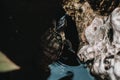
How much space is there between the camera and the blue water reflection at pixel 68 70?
5.45 feet

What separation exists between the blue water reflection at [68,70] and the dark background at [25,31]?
0.07m

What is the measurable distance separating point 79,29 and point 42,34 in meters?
0.28

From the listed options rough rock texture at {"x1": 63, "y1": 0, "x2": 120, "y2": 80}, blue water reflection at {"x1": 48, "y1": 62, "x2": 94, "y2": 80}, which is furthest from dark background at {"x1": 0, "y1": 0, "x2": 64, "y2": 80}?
rough rock texture at {"x1": 63, "y1": 0, "x2": 120, "y2": 80}

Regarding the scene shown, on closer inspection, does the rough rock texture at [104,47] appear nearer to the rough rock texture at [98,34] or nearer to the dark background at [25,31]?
the rough rock texture at [98,34]

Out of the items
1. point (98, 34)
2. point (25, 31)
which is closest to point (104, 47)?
point (98, 34)

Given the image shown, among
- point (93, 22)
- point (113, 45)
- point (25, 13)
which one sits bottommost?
point (113, 45)

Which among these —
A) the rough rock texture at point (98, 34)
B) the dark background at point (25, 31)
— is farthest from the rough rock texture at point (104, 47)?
the dark background at point (25, 31)

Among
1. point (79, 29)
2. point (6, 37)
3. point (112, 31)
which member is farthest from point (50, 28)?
point (112, 31)

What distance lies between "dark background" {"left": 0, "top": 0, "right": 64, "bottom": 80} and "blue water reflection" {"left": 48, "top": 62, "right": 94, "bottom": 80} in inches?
2.9

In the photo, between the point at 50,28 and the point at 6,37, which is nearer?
the point at 6,37

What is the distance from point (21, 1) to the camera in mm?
1632

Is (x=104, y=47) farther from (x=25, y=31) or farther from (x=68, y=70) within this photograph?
(x=25, y=31)

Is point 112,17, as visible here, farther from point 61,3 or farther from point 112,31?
point 61,3

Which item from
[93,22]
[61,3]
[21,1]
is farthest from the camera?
[61,3]
